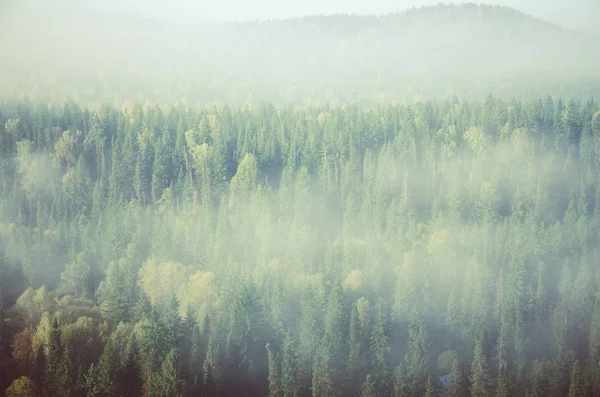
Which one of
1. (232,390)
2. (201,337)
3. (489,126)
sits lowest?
(232,390)

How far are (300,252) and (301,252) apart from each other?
26 centimetres

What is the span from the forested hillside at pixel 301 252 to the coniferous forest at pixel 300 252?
35 cm

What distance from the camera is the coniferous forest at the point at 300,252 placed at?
7631cm

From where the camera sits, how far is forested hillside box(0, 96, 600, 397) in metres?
76.4

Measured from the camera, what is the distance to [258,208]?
121812mm

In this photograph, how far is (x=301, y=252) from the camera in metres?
110

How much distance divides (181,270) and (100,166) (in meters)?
48.3

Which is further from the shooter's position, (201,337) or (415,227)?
(415,227)

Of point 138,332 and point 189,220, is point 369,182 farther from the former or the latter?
point 138,332

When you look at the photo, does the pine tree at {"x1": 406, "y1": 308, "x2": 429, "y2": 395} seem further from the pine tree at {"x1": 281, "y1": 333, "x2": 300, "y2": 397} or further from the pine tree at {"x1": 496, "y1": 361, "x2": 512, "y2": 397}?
the pine tree at {"x1": 281, "y1": 333, "x2": 300, "y2": 397}

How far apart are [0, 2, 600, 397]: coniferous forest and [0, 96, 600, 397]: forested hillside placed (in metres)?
0.35

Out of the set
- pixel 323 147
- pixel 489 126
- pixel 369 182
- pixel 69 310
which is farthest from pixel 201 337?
pixel 489 126

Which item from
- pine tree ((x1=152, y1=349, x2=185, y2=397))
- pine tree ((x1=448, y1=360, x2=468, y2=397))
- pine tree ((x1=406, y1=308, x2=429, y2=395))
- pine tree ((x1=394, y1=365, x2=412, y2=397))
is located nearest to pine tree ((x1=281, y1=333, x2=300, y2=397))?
pine tree ((x1=394, y1=365, x2=412, y2=397))

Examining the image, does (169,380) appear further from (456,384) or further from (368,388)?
(456,384)
